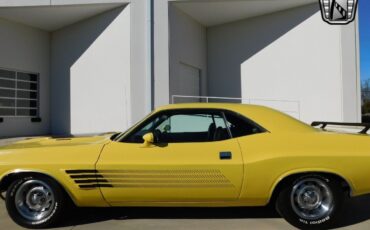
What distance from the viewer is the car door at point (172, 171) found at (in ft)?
15.4

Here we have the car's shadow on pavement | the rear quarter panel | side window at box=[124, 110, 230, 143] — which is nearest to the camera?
the rear quarter panel

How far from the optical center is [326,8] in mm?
15602

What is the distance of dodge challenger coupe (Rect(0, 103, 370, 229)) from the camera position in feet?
15.4

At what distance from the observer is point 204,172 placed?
469 cm

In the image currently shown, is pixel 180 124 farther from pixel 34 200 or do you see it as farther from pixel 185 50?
pixel 185 50

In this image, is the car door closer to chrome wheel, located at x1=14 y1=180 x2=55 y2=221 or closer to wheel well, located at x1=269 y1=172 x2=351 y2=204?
wheel well, located at x1=269 y1=172 x2=351 y2=204

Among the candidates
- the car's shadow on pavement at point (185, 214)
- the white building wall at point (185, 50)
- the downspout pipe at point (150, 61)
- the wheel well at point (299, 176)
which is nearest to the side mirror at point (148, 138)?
the car's shadow on pavement at point (185, 214)

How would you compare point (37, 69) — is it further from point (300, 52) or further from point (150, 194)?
point (150, 194)

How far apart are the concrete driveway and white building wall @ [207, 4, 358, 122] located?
10.3m

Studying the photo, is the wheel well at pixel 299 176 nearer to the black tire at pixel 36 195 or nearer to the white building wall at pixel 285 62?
the black tire at pixel 36 195

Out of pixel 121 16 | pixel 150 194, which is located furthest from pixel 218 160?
pixel 121 16

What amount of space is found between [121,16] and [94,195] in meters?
10.8

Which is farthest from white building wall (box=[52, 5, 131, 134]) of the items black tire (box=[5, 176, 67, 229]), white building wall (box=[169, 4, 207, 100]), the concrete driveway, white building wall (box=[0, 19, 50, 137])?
black tire (box=[5, 176, 67, 229])

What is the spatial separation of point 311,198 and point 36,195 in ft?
10.3
